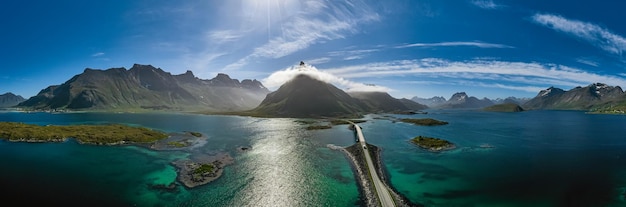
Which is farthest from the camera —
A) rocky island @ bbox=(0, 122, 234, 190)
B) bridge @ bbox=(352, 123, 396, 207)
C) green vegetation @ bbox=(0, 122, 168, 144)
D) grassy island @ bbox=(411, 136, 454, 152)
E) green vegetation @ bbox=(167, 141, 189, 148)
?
green vegetation @ bbox=(167, 141, 189, 148)

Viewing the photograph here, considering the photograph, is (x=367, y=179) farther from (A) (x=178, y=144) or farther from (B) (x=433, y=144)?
(A) (x=178, y=144)

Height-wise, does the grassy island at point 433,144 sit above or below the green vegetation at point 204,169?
above

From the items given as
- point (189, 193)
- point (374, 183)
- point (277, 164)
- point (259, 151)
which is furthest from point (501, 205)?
point (259, 151)

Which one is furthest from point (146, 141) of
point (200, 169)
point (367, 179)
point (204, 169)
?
point (367, 179)

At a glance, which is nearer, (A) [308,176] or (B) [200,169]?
(A) [308,176]

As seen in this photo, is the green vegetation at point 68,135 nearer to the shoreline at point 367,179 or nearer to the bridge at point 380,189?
the shoreline at point 367,179

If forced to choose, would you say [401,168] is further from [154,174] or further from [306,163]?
[154,174]

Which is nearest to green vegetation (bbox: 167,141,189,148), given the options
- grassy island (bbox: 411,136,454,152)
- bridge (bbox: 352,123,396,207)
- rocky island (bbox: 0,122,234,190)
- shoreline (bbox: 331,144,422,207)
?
rocky island (bbox: 0,122,234,190)

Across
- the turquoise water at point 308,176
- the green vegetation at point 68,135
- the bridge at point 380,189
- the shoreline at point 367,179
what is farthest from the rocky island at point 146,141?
the bridge at point 380,189

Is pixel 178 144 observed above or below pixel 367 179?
above

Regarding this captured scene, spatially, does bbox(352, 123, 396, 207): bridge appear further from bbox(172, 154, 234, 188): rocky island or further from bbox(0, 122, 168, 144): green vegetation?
bbox(0, 122, 168, 144): green vegetation

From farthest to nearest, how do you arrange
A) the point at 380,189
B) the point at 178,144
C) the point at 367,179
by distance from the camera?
the point at 178,144
the point at 367,179
the point at 380,189
